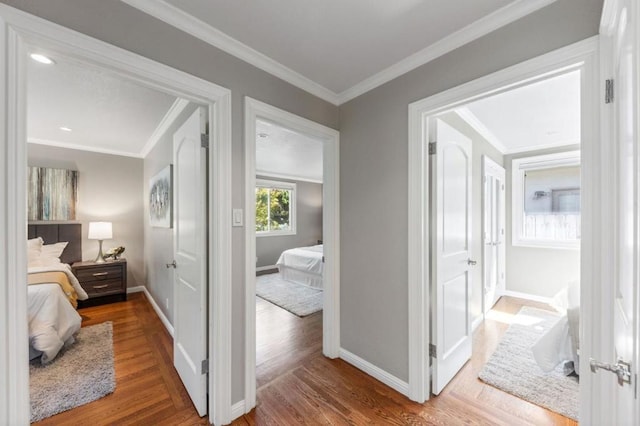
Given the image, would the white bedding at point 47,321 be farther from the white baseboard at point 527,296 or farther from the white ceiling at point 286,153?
the white baseboard at point 527,296

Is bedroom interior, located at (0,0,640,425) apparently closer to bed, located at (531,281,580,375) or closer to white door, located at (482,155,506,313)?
bed, located at (531,281,580,375)

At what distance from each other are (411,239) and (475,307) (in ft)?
6.22

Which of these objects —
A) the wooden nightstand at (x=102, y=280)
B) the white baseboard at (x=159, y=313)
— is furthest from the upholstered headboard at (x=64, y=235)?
the white baseboard at (x=159, y=313)

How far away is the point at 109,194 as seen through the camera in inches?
164

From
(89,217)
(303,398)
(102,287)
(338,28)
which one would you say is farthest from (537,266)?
(89,217)

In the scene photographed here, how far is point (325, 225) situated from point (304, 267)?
8.26 feet

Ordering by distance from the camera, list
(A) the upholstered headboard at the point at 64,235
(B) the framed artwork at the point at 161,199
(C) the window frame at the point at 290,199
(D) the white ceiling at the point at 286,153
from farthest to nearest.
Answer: (C) the window frame at the point at 290,199
(A) the upholstered headboard at the point at 64,235
(D) the white ceiling at the point at 286,153
(B) the framed artwork at the point at 161,199

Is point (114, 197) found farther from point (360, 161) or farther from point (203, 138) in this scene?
point (360, 161)

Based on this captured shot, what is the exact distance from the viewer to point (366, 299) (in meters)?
2.17

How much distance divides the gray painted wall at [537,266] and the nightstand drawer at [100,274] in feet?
20.3

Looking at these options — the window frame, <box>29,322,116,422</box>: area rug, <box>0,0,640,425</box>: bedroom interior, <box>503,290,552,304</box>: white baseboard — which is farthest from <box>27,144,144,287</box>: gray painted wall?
<box>503,290,552,304</box>: white baseboard

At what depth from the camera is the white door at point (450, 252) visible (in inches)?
73.2

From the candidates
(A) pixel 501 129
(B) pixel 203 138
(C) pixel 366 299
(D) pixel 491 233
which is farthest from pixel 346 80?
(D) pixel 491 233

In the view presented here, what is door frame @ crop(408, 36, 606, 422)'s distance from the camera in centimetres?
115
